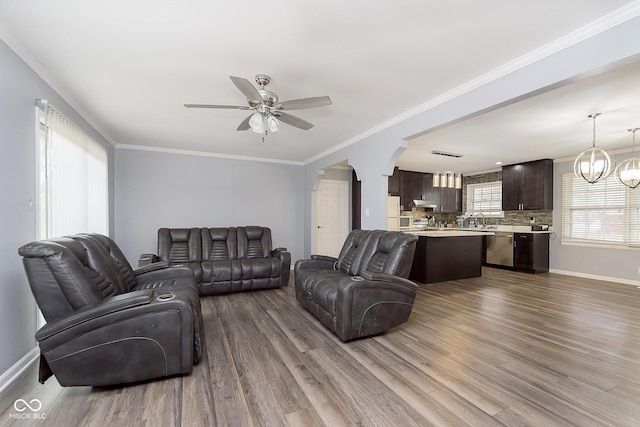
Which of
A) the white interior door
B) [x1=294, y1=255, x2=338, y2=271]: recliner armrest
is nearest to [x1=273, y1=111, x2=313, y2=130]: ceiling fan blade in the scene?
[x1=294, y1=255, x2=338, y2=271]: recliner armrest

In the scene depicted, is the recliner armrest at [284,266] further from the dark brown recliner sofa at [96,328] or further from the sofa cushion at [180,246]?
the dark brown recliner sofa at [96,328]

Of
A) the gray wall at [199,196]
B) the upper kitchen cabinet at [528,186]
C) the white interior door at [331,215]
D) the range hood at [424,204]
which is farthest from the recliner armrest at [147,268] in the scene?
the upper kitchen cabinet at [528,186]

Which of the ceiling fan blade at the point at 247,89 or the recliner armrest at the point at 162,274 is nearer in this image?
the ceiling fan blade at the point at 247,89

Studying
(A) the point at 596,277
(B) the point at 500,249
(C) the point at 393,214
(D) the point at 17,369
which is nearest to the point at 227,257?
(D) the point at 17,369

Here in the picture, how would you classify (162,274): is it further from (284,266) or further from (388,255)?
(388,255)

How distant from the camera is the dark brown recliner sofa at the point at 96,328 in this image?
67.7 inches

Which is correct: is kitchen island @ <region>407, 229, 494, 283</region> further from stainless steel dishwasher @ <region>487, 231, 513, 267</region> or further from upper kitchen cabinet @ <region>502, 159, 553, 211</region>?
upper kitchen cabinet @ <region>502, 159, 553, 211</region>

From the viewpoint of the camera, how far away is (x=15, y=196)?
2045 millimetres

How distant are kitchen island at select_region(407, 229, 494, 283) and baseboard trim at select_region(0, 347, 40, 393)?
491cm

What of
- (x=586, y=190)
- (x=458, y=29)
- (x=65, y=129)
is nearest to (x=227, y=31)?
(x=458, y=29)

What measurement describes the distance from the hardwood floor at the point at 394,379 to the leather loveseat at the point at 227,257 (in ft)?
3.03

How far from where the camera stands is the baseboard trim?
1.88 metres

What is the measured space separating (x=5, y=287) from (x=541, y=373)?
3955 mm

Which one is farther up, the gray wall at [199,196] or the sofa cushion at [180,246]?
the gray wall at [199,196]
